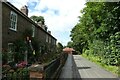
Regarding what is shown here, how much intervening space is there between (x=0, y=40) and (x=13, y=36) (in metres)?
3.43

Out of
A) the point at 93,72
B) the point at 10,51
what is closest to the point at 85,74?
the point at 93,72

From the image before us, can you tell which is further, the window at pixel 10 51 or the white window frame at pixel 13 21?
the white window frame at pixel 13 21

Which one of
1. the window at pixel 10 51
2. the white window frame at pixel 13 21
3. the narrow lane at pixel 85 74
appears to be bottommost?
the narrow lane at pixel 85 74

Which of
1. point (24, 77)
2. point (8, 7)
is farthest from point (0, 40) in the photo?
point (24, 77)

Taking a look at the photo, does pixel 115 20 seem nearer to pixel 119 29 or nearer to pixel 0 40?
pixel 119 29

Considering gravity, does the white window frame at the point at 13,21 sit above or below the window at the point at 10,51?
above

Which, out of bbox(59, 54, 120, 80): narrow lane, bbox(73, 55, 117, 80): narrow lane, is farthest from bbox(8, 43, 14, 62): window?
bbox(73, 55, 117, 80): narrow lane

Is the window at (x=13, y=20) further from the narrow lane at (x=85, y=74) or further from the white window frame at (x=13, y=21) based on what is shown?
the narrow lane at (x=85, y=74)

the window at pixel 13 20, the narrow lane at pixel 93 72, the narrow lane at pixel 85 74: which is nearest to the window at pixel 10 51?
the window at pixel 13 20

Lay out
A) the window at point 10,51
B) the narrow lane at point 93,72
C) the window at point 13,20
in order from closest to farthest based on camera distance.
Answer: the narrow lane at point 93,72 → the window at point 10,51 → the window at point 13,20

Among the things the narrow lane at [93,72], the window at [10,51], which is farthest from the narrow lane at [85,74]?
the window at [10,51]

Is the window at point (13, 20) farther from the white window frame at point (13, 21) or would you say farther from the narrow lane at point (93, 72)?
the narrow lane at point (93, 72)

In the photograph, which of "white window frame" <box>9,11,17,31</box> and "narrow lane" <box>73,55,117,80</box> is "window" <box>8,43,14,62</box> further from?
"narrow lane" <box>73,55,117,80</box>

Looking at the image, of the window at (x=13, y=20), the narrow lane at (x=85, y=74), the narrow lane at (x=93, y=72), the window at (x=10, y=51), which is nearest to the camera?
the narrow lane at (x=85, y=74)
